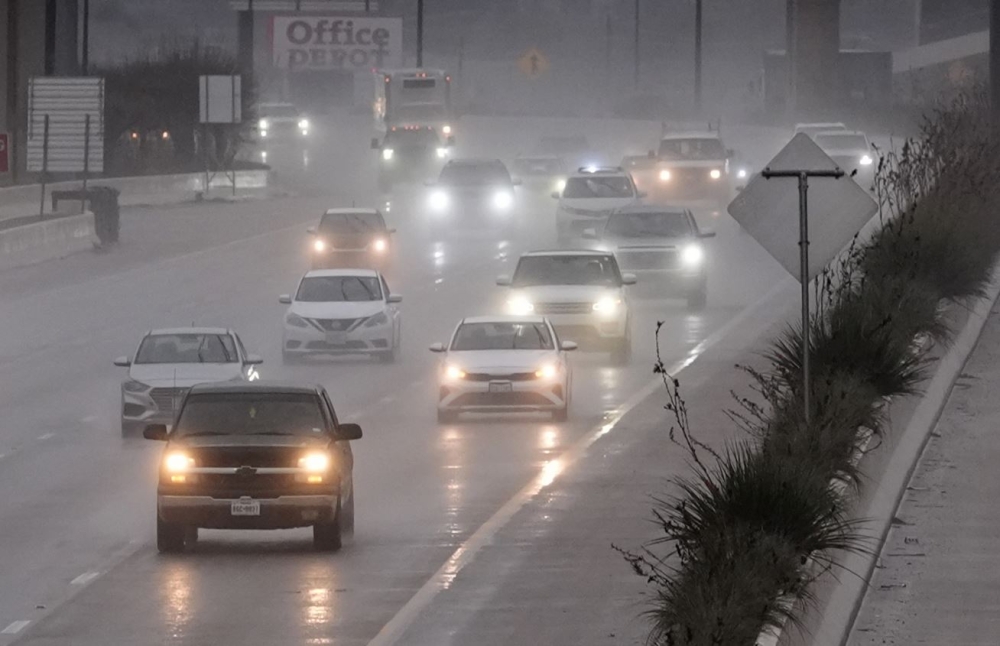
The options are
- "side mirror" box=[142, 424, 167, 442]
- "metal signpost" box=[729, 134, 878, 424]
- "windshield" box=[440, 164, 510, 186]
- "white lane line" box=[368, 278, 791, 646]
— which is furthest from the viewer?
"windshield" box=[440, 164, 510, 186]

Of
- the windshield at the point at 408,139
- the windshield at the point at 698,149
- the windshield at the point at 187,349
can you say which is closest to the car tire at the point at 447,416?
the windshield at the point at 187,349

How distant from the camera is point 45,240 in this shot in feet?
176

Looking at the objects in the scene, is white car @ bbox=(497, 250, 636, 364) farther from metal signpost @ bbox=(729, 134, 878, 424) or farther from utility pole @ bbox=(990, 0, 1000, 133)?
metal signpost @ bbox=(729, 134, 878, 424)

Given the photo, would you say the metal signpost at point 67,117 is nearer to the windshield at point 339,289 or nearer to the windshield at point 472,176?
the windshield at point 472,176

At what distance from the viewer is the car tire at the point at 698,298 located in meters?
43.1

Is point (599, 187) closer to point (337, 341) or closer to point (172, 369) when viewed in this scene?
point (337, 341)

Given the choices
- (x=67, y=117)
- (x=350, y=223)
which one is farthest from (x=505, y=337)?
(x=67, y=117)

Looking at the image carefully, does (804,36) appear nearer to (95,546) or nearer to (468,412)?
(468,412)

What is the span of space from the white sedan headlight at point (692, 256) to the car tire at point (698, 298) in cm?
78

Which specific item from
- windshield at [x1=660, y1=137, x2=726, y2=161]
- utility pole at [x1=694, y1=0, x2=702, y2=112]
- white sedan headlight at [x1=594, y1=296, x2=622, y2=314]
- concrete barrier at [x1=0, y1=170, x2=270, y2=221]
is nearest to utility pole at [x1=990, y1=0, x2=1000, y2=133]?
white sedan headlight at [x1=594, y1=296, x2=622, y2=314]

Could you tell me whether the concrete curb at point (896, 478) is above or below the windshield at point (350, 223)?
below

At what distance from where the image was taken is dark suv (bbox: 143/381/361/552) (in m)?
17.3

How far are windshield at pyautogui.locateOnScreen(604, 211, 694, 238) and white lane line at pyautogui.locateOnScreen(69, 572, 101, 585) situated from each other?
26.3 meters

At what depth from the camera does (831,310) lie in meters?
23.0
